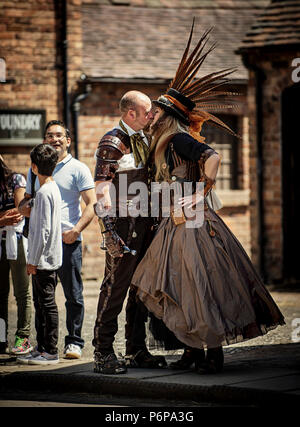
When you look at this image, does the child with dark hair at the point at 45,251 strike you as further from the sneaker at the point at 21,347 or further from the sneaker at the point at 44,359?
the sneaker at the point at 21,347

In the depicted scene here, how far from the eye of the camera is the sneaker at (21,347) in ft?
28.3

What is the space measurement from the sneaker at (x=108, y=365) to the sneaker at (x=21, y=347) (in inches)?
54.1

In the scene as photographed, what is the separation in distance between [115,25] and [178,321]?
12.0m

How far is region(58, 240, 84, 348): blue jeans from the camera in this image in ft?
27.9

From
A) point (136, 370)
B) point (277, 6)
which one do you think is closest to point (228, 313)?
point (136, 370)

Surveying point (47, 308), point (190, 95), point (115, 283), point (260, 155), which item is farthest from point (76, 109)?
point (115, 283)

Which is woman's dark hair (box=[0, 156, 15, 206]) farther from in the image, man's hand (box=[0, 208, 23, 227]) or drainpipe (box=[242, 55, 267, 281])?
drainpipe (box=[242, 55, 267, 281])

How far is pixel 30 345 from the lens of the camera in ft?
29.3

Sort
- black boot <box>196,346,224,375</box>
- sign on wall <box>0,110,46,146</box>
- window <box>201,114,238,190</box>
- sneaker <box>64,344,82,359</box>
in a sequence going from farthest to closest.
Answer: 1. window <box>201,114,238,190</box>
2. sign on wall <box>0,110,46,146</box>
3. sneaker <box>64,344,82,359</box>
4. black boot <box>196,346,224,375</box>

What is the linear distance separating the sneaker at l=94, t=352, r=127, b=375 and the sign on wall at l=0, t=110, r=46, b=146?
29.1 feet

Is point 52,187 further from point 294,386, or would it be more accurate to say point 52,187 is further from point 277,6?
point 277,6

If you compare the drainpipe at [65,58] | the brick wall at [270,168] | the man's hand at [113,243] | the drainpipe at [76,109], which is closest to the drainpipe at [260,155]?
the brick wall at [270,168]

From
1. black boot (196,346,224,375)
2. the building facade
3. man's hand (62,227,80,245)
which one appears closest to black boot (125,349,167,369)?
black boot (196,346,224,375)

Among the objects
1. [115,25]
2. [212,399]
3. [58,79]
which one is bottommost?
[212,399]
